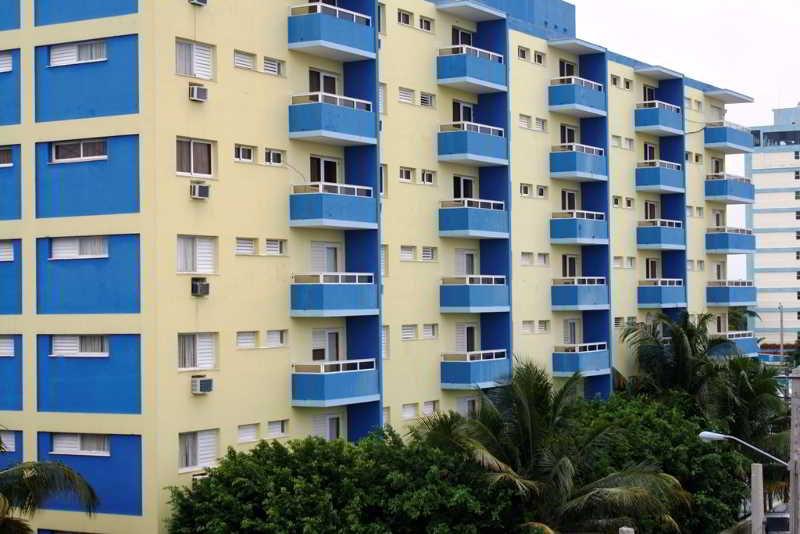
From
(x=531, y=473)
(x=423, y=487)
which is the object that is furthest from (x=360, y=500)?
(x=531, y=473)

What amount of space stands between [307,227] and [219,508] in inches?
427

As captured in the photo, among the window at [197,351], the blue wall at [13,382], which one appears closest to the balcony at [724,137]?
the window at [197,351]

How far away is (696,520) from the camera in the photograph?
46.1 metres

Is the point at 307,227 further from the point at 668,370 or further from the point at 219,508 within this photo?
the point at 668,370

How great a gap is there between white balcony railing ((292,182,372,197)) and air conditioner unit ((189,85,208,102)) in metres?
5.03

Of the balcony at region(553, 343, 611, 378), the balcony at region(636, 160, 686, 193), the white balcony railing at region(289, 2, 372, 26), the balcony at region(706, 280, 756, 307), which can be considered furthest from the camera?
the balcony at region(706, 280, 756, 307)

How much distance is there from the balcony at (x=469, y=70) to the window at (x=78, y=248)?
16685 mm

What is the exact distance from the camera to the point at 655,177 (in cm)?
6512

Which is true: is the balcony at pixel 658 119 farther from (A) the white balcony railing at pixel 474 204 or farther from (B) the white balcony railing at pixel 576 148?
(A) the white balcony railing at pixel 474 204

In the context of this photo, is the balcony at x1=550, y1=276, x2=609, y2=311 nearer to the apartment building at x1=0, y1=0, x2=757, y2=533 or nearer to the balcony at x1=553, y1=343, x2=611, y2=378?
the apartment building at x1=0, y1=0, x2=757, y2=533

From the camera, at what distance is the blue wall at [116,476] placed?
37.9 meters

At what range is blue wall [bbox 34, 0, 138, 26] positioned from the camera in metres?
38.8

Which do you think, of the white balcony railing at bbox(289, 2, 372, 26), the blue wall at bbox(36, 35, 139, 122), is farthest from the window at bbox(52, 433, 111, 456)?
the white balcony railing at bbox(289, 2, 372, 26)

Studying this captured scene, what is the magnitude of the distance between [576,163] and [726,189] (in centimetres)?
1747
